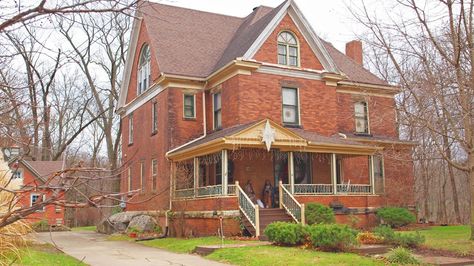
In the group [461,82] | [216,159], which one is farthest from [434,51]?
[216,159]

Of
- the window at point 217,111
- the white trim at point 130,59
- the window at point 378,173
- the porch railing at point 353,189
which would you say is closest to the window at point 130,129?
the white trim at point 130,59

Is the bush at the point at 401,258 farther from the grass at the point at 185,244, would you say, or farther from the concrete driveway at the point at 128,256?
the grass at the point at 185,244

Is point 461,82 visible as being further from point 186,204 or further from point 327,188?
point 186,204

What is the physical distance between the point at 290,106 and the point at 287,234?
10.6m

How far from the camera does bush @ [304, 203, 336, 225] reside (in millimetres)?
20562

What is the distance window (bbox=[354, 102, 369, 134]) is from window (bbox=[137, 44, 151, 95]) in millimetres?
11997

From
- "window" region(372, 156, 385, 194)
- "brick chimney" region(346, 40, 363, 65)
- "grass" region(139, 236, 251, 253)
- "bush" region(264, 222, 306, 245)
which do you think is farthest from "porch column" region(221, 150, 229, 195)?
"brick chimney" region(346, 40, 363, 65)

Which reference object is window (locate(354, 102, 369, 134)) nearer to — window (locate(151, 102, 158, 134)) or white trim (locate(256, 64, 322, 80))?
white trim (locate(256, 64, 322, 80))

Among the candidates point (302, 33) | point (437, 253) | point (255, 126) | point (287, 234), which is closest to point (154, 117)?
point (255, 126)

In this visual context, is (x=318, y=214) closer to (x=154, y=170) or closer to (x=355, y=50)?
(x=154, y=170)

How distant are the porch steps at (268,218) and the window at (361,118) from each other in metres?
9.90

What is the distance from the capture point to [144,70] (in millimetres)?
29656

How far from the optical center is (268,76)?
24.5m

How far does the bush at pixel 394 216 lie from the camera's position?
903 inches
